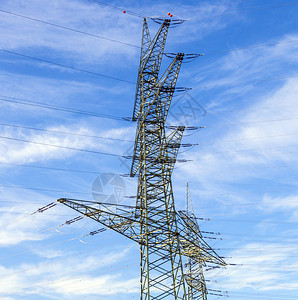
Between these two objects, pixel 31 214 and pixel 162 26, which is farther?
pixel 162 26

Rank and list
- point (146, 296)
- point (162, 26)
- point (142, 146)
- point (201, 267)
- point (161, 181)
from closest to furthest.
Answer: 1. point (146, 296)
2. point (161, 181)
3. point (142, 146)
4. point (162, 26)
5. point (201, 267)

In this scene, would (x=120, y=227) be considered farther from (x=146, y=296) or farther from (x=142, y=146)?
(x=142, y=146)

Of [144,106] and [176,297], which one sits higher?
[144,106]

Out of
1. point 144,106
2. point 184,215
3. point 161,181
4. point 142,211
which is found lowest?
point 142,211

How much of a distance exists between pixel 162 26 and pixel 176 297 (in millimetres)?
24444

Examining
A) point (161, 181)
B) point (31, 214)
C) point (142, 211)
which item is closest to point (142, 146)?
point (161, 181)

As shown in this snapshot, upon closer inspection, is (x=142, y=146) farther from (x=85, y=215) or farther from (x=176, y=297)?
(x=176, y=297)

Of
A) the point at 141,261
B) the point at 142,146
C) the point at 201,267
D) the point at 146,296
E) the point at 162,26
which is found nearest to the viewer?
the point at 146,296

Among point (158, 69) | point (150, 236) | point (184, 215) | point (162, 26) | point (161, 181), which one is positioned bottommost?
point (150, 236)

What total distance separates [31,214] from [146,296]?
404 inches

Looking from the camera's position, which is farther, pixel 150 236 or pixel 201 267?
pixel 201 267

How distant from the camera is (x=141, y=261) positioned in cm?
2598

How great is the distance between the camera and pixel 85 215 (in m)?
24.0

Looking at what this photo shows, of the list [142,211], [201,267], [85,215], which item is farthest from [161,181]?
[201,267]
